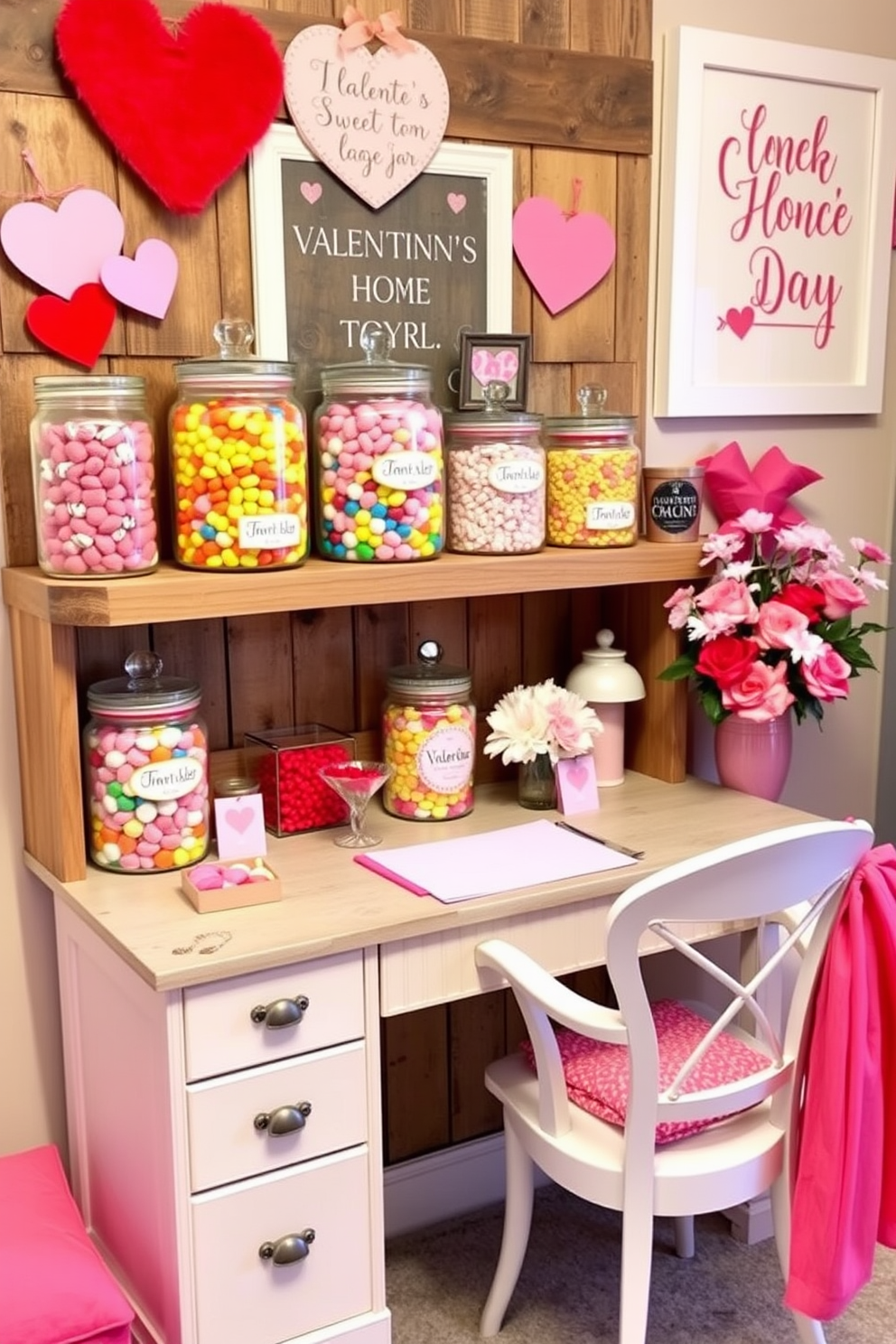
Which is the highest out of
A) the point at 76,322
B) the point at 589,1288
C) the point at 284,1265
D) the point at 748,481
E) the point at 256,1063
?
the point at 76,322

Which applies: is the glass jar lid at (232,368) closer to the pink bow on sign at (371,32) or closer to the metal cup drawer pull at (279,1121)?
the pink bow on sign at (371,32)

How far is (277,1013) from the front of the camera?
156cm

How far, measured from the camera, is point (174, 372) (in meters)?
1.83

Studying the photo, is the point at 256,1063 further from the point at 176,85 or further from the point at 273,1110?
the point at 176,85

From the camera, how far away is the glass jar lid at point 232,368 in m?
1.71

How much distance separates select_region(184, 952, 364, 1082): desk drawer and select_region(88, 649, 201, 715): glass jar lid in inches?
16.1

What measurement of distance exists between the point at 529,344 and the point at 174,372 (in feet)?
1.85

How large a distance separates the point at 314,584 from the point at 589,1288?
1.23 metres

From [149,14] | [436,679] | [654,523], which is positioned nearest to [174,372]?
[149,14]

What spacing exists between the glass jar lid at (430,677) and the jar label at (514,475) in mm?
258

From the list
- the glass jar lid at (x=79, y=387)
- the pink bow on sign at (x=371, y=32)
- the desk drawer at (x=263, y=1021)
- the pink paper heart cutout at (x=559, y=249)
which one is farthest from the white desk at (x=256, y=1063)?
the pink bow on sign at (x=371, y=32)

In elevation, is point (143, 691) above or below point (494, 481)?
below

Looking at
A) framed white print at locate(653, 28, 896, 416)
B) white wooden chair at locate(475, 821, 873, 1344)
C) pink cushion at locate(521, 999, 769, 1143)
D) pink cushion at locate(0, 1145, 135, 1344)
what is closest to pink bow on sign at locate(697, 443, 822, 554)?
framed white print at locate(653, 28, 896, 416)

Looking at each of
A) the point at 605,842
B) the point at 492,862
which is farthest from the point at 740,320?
the point at 492,862
